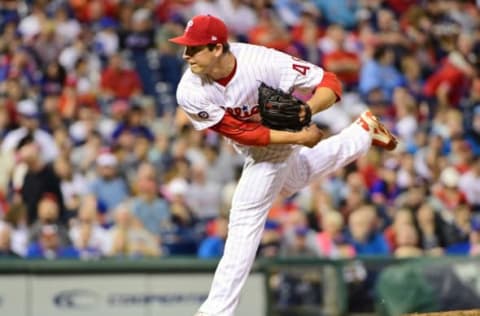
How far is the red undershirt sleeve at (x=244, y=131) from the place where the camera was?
21.9ft

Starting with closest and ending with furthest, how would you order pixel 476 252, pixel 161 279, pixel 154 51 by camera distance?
pixel 161 279 < pixel 476 252 < pixel 154 51

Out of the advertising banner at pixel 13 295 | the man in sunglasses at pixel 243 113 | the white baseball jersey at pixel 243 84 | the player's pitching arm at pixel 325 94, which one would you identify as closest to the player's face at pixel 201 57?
the man in sunglasses at pixel 243 113

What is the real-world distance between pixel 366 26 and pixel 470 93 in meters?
1.52

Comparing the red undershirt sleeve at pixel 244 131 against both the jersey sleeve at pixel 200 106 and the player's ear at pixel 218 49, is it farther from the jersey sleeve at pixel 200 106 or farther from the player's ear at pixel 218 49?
the player's ear at pixel 218 49

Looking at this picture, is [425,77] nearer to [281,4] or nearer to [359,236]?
[281,4]

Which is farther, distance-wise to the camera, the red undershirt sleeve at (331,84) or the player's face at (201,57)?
the red undershirt sleeve at (331,84)

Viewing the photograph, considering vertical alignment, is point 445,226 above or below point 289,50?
below

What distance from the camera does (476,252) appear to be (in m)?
11.6

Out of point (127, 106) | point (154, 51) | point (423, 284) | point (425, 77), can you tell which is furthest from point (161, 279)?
point (425, 77)

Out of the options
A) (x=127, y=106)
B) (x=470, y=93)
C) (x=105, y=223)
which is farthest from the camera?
(x=470, y=93)

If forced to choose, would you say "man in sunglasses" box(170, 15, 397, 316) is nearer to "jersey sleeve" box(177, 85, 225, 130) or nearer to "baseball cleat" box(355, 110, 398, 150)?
"jersey sleeve" box(177, 85, 225, 130)

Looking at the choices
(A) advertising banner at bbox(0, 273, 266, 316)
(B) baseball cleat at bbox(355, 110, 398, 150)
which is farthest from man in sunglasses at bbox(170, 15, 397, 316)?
(A) advertising banner at bbox(0, 273, 266, 316)

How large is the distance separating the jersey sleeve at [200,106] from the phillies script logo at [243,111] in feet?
0.23

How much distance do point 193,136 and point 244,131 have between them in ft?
18.2
